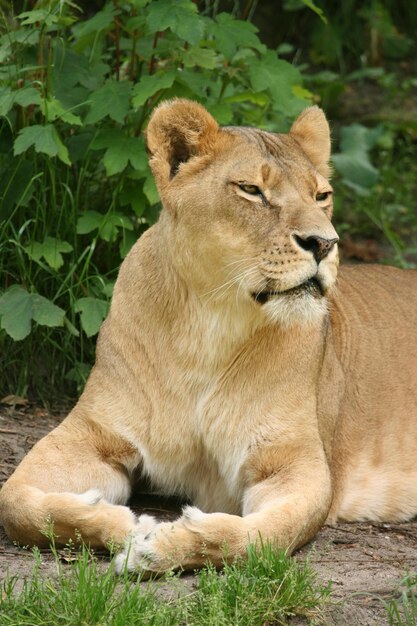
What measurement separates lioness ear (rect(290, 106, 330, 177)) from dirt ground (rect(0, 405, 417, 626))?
55.2 inches

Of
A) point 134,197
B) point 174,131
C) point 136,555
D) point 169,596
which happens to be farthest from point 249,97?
point 169,596

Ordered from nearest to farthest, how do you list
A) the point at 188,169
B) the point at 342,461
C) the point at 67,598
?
the point at 67,598 → the point at 188,169 → the point at 342,461

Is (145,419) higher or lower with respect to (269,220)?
lower

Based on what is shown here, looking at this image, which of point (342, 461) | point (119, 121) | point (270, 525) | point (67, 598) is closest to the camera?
point (67, 598)

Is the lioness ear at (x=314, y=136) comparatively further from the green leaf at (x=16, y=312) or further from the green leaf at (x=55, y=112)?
the green leaf at (x=16, y=312)

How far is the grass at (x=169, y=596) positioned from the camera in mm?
3336

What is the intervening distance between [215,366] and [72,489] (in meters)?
0.67

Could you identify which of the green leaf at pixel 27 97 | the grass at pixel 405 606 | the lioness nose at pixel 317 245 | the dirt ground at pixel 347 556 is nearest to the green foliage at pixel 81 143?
the green leaf at pixel 27 97

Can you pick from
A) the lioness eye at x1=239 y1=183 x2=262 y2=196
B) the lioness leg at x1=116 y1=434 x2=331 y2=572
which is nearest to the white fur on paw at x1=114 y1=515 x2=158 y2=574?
the lioness leg at x1=116 y1=434 x2=331 y2=572

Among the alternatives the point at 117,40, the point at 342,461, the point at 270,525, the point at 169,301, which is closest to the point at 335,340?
the point at 342,461

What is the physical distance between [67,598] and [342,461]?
180 cm

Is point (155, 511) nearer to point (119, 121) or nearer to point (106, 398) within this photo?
point (106, 398)

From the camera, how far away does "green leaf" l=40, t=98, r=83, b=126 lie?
524 centimetres

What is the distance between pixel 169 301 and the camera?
4.37 metres
